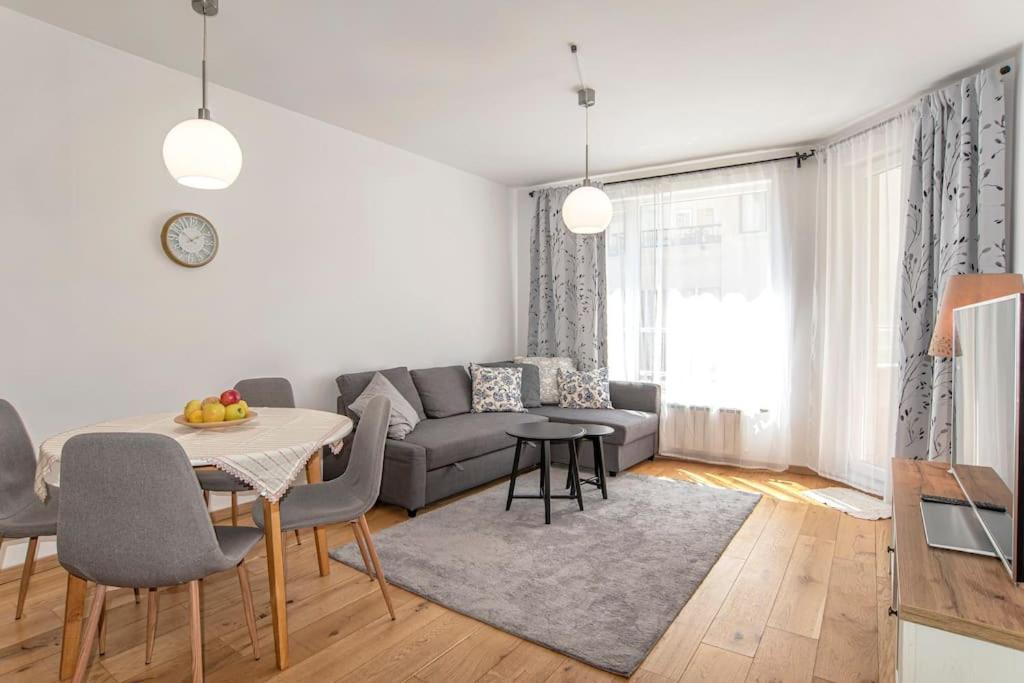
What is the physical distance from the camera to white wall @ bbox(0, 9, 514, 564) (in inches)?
109

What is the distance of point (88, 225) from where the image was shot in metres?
2.96

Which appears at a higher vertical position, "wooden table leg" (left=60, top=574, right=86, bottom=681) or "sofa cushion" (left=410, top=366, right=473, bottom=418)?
"sofa cushion" (left=410, top=366, right=473, bottom=418)

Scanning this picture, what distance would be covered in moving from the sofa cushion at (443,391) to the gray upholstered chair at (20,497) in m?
2.58

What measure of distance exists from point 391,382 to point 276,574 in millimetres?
2329

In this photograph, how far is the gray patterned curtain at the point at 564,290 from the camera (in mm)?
5508

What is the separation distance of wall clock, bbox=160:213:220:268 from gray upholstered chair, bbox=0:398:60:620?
4.09ft

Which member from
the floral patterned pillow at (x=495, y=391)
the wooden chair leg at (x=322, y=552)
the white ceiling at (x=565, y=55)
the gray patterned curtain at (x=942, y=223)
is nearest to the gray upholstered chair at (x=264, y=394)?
the wooden chair leg at (x=322, y=552)

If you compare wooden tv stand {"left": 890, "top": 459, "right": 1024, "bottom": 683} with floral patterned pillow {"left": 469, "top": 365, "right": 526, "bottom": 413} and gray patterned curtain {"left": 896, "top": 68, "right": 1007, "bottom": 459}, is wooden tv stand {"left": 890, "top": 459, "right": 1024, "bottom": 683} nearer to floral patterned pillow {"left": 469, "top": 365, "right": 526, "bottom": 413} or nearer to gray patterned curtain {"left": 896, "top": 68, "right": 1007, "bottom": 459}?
gray patterned curtain {"left": 896, "top": 68, "right": 1007, "bottom": 459}

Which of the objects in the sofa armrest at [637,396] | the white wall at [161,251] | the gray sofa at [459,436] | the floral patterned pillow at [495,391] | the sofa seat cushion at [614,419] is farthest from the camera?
the sofa armrest at [637,396]

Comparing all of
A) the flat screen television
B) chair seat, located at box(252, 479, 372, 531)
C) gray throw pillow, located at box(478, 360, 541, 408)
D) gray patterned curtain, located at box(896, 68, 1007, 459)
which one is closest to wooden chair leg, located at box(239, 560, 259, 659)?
chair seat, located at box(252, 479, 372, 531)

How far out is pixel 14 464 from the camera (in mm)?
2270

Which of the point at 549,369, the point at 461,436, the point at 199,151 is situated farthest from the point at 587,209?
the point at 549,369

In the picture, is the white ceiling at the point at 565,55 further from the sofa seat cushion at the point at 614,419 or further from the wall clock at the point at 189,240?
the sofa seat cushion at the point at 614,419

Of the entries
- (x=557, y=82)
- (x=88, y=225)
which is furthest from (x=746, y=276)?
(x=88, y=225)
